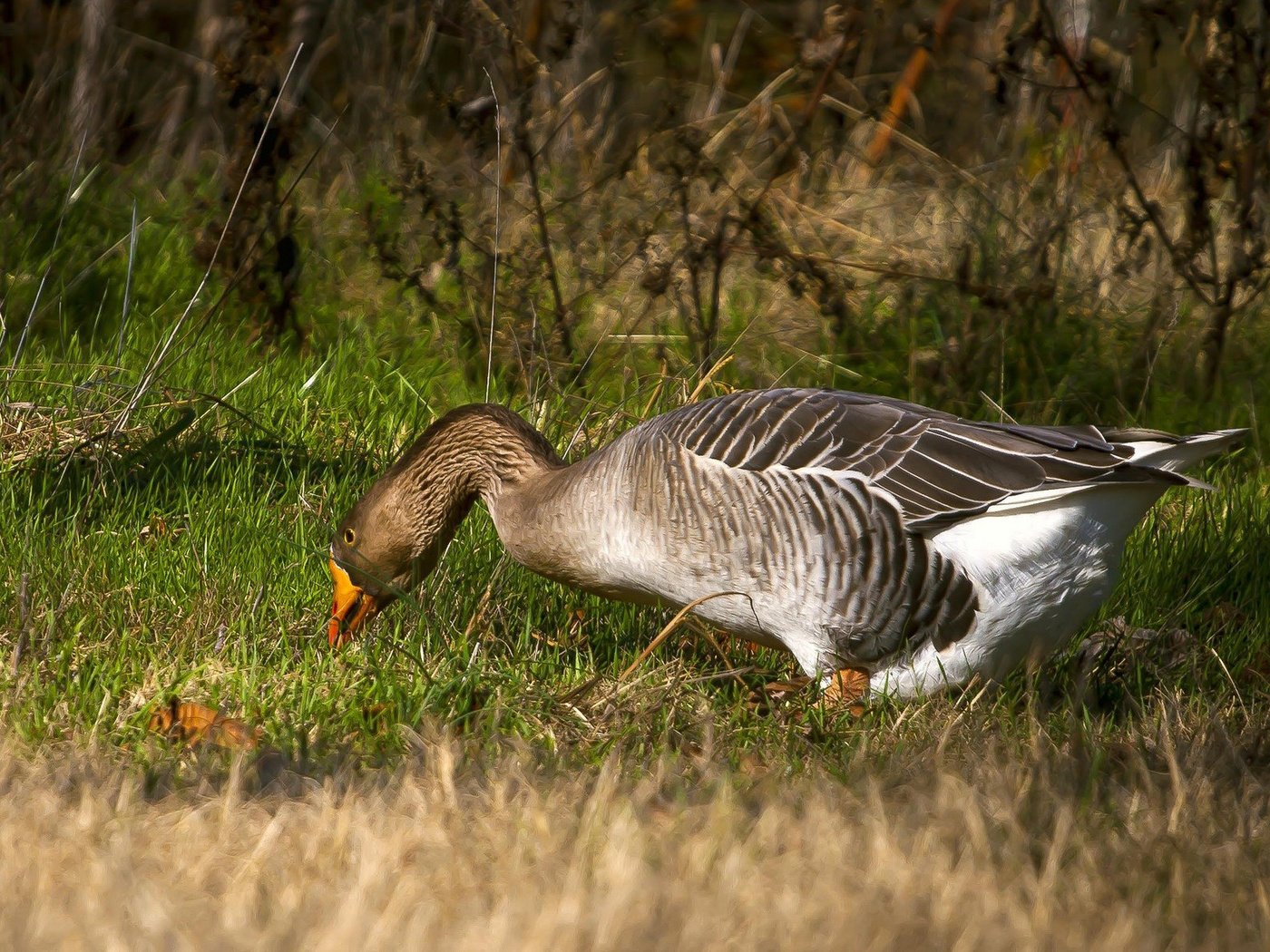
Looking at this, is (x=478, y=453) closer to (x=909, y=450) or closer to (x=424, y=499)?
(x=424, y=499)

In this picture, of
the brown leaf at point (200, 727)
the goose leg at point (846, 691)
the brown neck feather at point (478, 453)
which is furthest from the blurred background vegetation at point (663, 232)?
the brown leaf at point (200, 727)

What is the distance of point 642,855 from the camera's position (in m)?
2.62


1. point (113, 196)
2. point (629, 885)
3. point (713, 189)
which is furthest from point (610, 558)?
point (113, 196)

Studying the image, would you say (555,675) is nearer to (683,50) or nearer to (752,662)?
(752,662)

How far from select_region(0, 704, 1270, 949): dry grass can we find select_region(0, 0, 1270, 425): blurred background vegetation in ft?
7.89

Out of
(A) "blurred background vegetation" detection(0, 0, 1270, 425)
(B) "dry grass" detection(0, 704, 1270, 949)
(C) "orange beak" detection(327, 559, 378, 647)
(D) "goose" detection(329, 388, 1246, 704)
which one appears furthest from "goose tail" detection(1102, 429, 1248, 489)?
(C) "orange beak" detection(327, 559, 378, 647)

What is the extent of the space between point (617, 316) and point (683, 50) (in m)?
7.74

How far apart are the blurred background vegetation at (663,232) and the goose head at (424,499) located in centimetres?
87

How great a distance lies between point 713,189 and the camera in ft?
19.2

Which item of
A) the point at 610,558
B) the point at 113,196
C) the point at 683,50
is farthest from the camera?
the point at 683,50

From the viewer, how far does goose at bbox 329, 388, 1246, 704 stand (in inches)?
148

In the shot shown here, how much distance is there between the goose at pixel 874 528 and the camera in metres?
3.77

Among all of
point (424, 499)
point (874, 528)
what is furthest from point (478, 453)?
point (874, 528)

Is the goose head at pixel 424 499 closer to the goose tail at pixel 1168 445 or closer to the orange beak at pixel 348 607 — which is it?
the orange beak at pixel 348 607
